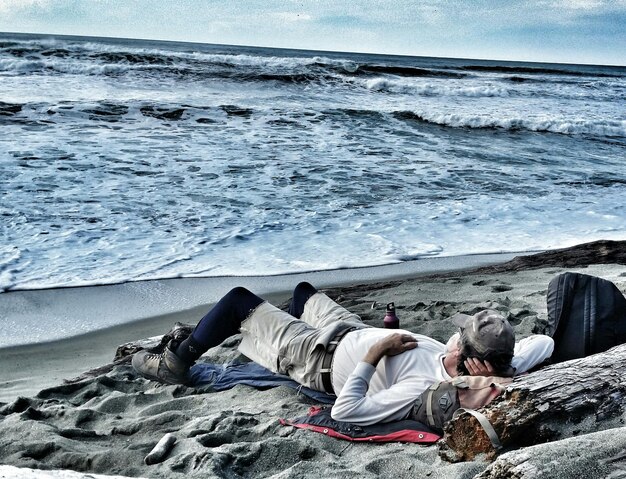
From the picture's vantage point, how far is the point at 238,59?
116ft

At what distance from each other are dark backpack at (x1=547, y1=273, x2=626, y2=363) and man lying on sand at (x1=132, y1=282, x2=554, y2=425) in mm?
155

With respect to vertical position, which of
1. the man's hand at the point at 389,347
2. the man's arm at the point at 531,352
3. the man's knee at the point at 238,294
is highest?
the man's knee at the point at 238,294

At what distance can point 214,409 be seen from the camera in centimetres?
390

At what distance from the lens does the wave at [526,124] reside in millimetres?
20422

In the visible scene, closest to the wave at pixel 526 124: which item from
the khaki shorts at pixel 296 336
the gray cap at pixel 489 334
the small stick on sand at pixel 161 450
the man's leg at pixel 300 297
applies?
the man's leg at pixel 300 297

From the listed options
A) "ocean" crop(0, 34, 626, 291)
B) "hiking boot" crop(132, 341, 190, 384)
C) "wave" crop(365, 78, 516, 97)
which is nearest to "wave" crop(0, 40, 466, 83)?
"wave" crop(365, 78, 516, 97)

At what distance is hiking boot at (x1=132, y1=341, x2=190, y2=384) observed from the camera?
167 inches

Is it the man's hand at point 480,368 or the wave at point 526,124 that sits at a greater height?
the wave at point 526,124

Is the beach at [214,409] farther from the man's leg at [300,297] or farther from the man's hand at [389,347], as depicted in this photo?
the man's leg at [300,297]

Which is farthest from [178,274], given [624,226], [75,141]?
[75,141]

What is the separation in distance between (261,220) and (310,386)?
4.74 meters

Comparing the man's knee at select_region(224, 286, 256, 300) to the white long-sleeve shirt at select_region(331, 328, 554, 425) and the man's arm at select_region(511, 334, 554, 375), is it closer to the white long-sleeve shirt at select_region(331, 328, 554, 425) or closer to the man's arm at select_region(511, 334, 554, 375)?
the white long-sleeve shirt at select_region(331, 328, 554, 425)

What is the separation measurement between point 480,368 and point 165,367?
1941 mm

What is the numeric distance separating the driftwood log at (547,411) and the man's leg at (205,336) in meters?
1.71
